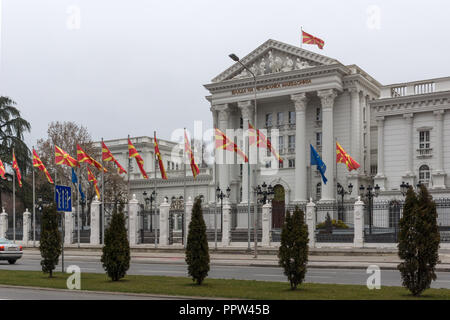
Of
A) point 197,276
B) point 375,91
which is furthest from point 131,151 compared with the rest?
point 375,91

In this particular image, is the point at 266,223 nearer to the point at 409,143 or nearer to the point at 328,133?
the point at 409,143

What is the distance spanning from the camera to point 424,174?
54.1 metres

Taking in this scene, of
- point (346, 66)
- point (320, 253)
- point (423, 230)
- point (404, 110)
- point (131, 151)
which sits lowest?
point (320, 253)

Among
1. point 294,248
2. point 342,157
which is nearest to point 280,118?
point 342,157

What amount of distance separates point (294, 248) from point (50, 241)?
874 centimetres

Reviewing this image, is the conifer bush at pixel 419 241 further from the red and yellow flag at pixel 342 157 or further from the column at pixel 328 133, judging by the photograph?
the column at pixel 328 133

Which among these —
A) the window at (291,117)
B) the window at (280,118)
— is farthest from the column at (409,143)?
the window at (280,118)

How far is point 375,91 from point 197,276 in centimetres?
5502

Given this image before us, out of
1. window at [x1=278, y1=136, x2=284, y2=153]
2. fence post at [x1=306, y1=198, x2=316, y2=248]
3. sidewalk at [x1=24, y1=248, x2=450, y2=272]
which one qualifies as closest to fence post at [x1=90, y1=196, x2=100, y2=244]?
sidewalk at [x1=24, y1=248, x2=450, y2=272]

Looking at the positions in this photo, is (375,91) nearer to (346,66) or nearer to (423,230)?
(346,66)

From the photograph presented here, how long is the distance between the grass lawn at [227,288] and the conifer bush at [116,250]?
0.34 metres

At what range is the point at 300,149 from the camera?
62656 mm

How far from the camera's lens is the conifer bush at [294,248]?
14164 mm

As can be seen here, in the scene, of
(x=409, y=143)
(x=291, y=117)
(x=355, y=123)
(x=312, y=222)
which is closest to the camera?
(x=312, y=222)
